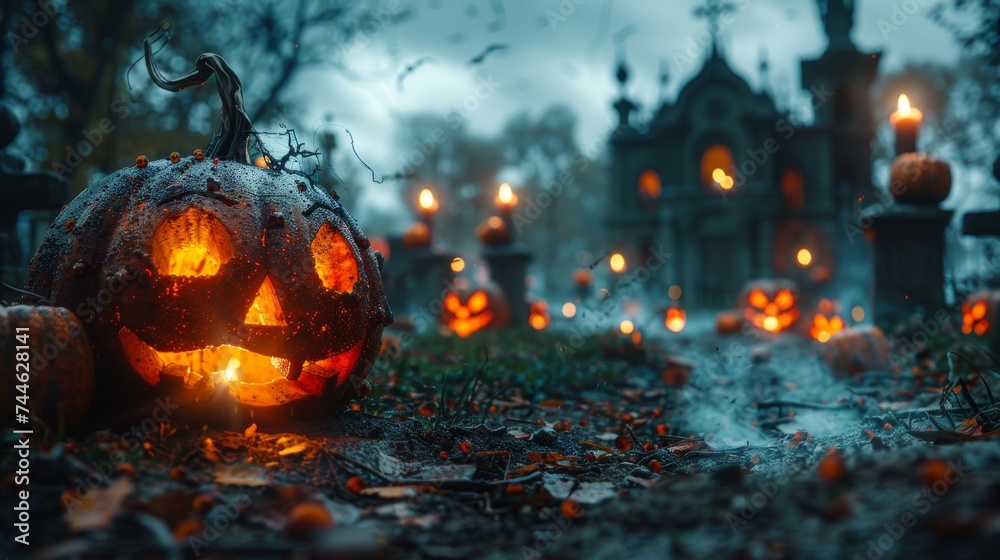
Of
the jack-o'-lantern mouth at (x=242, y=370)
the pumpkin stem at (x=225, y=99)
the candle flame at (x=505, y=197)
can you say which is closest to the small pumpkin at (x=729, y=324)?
the candle flame at (x=505, y=197)

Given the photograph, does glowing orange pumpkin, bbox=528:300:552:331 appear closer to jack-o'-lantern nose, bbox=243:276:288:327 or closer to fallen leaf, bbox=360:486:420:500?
jack-o'-lantern nose, bbox=243:276:288:327

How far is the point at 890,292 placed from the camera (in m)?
8.89

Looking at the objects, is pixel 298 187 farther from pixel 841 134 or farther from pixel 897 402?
pixel 841 134

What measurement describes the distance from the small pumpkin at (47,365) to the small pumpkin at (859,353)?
6.42 metres

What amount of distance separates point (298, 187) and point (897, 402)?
472cm

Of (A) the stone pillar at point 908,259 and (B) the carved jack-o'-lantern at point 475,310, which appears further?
(B) the carved jack-o'-lantern at point 475,310

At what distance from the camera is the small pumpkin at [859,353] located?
21.4 feet

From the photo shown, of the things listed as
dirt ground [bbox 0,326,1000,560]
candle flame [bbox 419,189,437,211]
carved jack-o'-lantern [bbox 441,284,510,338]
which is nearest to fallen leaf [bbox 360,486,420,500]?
dirt ground [bbox 0,326,1000,560]

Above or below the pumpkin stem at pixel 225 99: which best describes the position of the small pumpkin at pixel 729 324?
below

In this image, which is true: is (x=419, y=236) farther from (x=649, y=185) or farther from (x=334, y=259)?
(x=649, y=185)

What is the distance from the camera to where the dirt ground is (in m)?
1.95

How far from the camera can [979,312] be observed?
8.67 m

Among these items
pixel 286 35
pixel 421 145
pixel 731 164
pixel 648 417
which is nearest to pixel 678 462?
pixel 648 417

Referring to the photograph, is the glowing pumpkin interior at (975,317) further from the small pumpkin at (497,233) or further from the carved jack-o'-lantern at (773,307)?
the small pumpkin at (497,233)
